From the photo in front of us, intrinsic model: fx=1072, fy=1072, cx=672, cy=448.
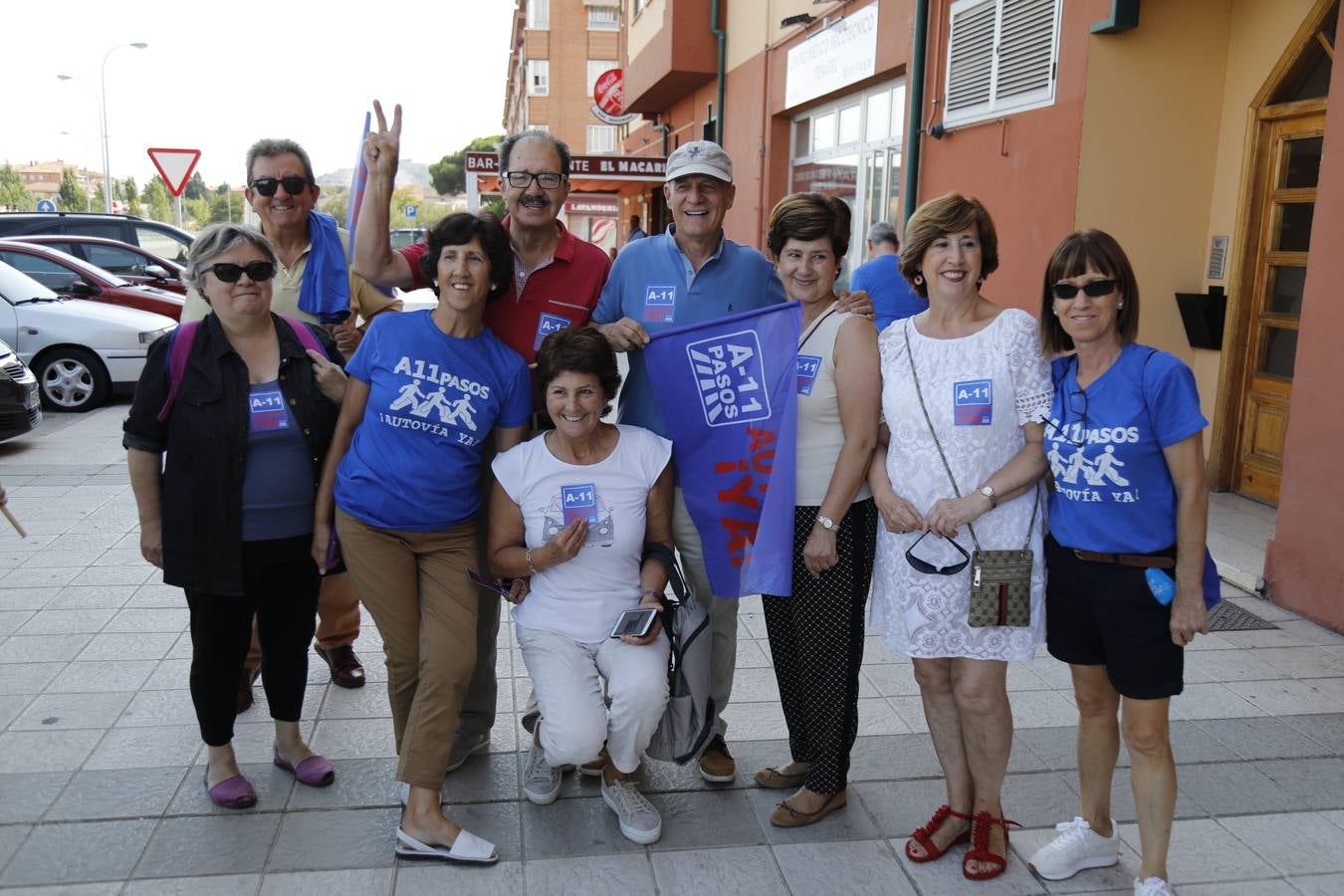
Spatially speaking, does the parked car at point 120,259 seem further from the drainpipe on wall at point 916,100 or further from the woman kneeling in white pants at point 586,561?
the woman kneeling in white pants at point 586,561

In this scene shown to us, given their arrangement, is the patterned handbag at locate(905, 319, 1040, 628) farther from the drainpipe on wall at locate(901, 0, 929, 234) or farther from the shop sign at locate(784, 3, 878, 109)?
the shop sign at locate(784, 3, 878, 109)

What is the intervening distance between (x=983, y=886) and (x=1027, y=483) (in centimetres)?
113

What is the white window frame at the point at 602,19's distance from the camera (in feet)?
157

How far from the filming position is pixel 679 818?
11.0ft

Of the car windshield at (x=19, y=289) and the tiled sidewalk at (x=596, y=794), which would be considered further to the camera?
the car windshield at (x=19, y=289)

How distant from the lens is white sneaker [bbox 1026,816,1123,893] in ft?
9.86

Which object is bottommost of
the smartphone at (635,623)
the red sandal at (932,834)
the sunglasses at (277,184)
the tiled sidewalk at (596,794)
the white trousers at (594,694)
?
the tiled sidewalk at (596,794)

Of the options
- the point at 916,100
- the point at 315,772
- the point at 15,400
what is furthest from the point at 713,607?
the point at 15,400

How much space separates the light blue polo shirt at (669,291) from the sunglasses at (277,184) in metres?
1.28

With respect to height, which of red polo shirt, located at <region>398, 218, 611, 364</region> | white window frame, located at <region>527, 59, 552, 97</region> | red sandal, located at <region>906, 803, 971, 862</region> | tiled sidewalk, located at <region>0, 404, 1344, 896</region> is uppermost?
white window frame, located at <region>527, 59, 552, 97</region>

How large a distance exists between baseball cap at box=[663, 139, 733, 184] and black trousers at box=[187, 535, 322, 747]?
5.33ft

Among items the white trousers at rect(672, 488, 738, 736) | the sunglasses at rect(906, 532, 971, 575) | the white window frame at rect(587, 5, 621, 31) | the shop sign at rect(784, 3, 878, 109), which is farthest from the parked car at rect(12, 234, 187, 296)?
the white window frame at rect(587, 5, 621, 31)

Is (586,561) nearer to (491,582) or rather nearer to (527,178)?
(491,582)

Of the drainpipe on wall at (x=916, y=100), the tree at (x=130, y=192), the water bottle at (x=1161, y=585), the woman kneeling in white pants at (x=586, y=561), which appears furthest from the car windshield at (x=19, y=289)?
the tree at (x=130, y=192)
